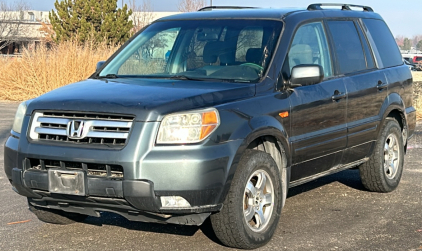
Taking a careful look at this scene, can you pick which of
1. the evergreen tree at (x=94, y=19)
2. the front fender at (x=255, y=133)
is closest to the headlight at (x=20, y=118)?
the front fender at (x=255, y=133)

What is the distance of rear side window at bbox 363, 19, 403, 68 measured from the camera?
740 centimetres

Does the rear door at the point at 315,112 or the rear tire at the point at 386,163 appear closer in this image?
the rear door at the point at 315,112

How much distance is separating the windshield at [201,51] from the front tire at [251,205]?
0.79 m

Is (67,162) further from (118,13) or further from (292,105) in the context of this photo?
(118,13)

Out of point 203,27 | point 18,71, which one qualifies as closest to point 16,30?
point 18,71

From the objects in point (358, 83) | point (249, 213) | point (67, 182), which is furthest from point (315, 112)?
point (67, 182)

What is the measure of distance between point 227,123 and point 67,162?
3.79 feet

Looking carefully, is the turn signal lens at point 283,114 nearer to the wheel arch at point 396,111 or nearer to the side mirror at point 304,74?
the side mirror at point 304,74

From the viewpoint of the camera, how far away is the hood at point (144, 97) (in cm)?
474

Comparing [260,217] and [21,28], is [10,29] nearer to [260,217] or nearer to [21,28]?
[21,28]

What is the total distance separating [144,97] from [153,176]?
2.13 feet

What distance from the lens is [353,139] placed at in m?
6.59

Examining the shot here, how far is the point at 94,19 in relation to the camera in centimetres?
3381

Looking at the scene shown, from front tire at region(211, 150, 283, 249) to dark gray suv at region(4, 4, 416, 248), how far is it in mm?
10
